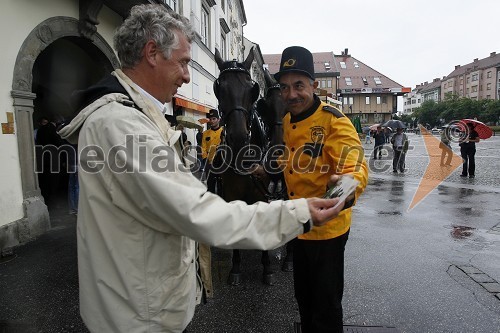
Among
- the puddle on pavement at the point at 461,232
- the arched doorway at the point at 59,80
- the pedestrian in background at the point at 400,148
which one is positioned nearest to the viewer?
the puddle on pavement at the point at 461,232

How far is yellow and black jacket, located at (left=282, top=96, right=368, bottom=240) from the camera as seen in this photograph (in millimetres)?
2109

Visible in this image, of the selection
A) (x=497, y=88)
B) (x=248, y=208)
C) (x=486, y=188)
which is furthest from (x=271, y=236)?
(x=497, y=88)

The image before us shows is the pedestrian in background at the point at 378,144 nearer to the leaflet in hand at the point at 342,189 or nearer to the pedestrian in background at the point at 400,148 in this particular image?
the pedestrian in background at the point at 400,148

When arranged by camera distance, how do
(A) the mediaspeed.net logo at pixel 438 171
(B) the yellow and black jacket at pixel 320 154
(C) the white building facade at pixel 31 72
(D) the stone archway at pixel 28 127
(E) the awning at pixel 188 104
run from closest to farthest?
(B) the yellow and black jacket at pixel 320 154 < (C) the white building facade at pixel 31 72 < (D) the stone archway at pixel 28 127 < (A) the mediaspeed.net logo at pixel 438 171 < (E) the awning at pixel 188 104

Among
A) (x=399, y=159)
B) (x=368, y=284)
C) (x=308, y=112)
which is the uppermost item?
(x=308, y=112)

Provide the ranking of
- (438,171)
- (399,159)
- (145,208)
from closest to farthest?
(145,208) < (438,171) < (399,159)

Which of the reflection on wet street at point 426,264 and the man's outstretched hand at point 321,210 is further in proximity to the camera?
the reflection on wet street at point 426,264

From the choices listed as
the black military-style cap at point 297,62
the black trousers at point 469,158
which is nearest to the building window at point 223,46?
the black trousers at point 469,158

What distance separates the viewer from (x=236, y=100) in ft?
11.4

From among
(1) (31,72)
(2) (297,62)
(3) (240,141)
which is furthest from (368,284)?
(1) (31,72)

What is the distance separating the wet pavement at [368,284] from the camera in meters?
3.21

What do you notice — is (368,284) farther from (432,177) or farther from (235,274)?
(432,177)

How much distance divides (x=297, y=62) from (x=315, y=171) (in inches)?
29.8

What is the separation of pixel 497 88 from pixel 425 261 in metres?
95.2
